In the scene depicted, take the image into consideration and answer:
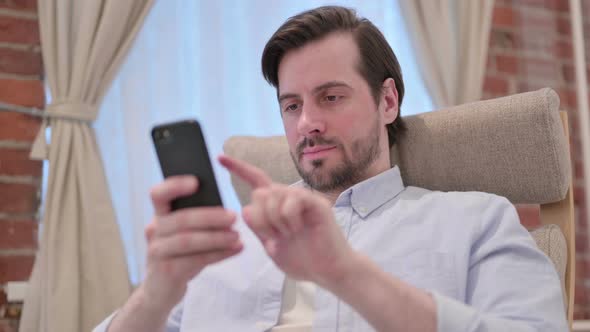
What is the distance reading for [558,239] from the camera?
123cm

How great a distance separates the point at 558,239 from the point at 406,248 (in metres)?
0.32

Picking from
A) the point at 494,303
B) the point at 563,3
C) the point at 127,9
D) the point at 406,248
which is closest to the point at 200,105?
the point at 127,9

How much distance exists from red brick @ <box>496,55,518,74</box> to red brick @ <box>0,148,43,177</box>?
63.8 inches

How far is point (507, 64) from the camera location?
242 cm

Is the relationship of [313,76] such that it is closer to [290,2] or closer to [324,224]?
[324,224]

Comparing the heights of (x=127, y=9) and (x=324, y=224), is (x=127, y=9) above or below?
above

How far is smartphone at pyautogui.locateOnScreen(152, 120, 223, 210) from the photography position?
0.75 meters

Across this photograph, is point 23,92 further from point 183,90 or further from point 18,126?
point 183,90

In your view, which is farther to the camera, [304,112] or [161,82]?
[161,82]

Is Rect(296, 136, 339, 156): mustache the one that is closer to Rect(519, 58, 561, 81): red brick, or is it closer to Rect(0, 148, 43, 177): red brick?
Rect(0, 148, 43, 177): red brick

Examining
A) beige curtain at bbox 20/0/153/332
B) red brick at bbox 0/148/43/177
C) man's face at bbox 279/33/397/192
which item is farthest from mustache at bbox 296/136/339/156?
red brick at bbox 0/148/43/177

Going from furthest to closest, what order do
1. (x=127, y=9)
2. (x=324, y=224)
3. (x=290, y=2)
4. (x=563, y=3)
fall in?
(x=563, y=3), (x=290, y=2), (x=127, y=9), (x=324, y=224)

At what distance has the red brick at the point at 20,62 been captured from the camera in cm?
178

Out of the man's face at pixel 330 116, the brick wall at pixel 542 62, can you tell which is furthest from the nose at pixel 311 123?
the brick wall at pixel 542 62
